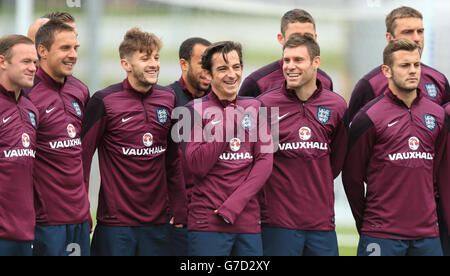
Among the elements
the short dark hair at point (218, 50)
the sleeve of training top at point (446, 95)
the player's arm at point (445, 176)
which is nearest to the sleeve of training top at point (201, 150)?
the short dark hair at point (218, 50)

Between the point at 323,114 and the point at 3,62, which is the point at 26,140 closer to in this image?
the point at 3,62

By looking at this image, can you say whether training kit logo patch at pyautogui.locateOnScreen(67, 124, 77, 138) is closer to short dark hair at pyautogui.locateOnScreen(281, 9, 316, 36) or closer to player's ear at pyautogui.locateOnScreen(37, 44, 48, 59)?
player's ear at pyautogui.locateOnScreen(37, 44, 48, 59)

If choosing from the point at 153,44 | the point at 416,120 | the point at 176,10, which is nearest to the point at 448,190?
the point at 416,120

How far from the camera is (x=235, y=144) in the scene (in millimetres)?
4664

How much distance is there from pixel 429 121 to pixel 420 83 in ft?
1.92

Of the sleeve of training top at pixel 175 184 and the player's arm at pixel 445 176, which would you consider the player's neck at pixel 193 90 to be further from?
the player's arm at pixel 445 176

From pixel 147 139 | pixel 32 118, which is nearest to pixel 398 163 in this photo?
pixel 147 139

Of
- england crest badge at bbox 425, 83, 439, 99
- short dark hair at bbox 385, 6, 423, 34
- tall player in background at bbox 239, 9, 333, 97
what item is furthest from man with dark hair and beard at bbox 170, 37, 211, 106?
england crest badge at bbox 425, 83, 439, 99

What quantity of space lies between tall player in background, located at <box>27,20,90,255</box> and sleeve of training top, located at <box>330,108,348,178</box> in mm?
1640

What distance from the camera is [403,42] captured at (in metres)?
5.13

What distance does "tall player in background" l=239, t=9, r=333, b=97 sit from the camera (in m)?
5.45

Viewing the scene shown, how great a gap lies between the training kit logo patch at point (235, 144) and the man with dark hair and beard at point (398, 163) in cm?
84

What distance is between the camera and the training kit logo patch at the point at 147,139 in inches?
200

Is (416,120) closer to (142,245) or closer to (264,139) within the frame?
(264,139)
